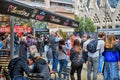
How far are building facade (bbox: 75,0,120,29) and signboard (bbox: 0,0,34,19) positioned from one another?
3689 inches

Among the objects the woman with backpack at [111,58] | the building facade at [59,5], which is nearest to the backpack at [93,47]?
the woman with backpack at [111,58]

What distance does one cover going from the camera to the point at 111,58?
12.4m

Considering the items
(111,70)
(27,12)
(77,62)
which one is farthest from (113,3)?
(27,12)

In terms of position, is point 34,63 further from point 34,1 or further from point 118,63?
point 34,1

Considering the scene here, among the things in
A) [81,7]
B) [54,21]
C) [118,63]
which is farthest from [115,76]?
[81,7]

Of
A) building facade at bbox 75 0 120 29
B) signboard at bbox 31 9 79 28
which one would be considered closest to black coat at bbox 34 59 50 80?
signboard at bbox 31 9 79 28

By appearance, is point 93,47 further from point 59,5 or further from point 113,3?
point 59,5

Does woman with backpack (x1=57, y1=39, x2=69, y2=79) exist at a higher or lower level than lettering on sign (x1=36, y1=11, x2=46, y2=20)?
lower

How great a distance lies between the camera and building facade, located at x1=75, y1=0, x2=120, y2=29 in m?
107

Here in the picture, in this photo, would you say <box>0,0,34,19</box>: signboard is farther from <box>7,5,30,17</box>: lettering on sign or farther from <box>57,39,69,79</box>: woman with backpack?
<box>57,39,69,79</box>: woman with backpack

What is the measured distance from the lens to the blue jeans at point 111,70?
12523mm

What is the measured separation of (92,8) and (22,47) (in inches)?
4028

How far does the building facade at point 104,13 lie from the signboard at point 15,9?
93.7m

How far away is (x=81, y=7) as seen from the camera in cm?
12812
